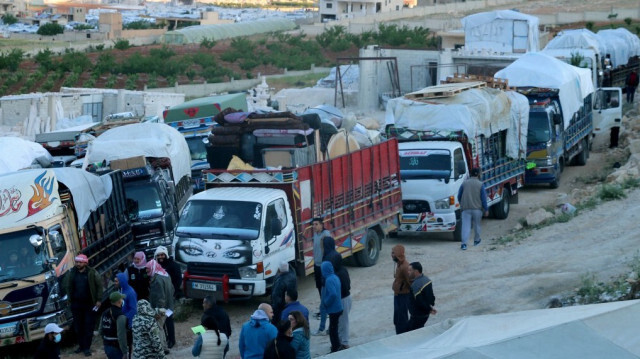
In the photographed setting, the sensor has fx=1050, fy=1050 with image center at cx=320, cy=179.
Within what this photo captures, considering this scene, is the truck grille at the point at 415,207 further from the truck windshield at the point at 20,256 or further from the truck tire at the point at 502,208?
the truck windshield at the point at 20,256

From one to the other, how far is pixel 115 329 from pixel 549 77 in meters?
18.4

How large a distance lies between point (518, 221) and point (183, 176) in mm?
7555

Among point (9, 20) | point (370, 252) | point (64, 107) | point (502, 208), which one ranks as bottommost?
point (9, 20)

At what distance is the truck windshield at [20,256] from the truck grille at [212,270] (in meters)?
2.45

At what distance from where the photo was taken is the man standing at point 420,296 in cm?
1276

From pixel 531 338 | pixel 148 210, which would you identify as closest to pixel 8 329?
pixel 148 210

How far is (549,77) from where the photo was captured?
28625mm

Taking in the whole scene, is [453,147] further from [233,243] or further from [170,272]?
[170,272]


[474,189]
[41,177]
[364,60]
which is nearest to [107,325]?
[41,177]

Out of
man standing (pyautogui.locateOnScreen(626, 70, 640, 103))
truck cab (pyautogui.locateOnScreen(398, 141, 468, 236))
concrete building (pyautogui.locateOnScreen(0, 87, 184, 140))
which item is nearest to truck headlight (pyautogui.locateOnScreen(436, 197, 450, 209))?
truck cab (pyautogui.locateOnScreen(398, 141, 468, 236))

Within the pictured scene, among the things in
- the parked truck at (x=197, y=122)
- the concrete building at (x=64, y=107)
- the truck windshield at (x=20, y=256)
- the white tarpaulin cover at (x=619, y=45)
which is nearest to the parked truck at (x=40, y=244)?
the truck windshield at (x=20, y=256)

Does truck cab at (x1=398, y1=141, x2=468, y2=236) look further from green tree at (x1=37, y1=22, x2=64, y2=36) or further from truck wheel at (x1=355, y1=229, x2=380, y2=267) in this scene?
green tree at (x1=37, y1=22, x2=64, y2=36)

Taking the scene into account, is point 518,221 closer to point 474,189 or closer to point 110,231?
point 474,189

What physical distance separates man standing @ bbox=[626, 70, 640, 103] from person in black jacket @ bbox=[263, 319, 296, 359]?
1284 inches
